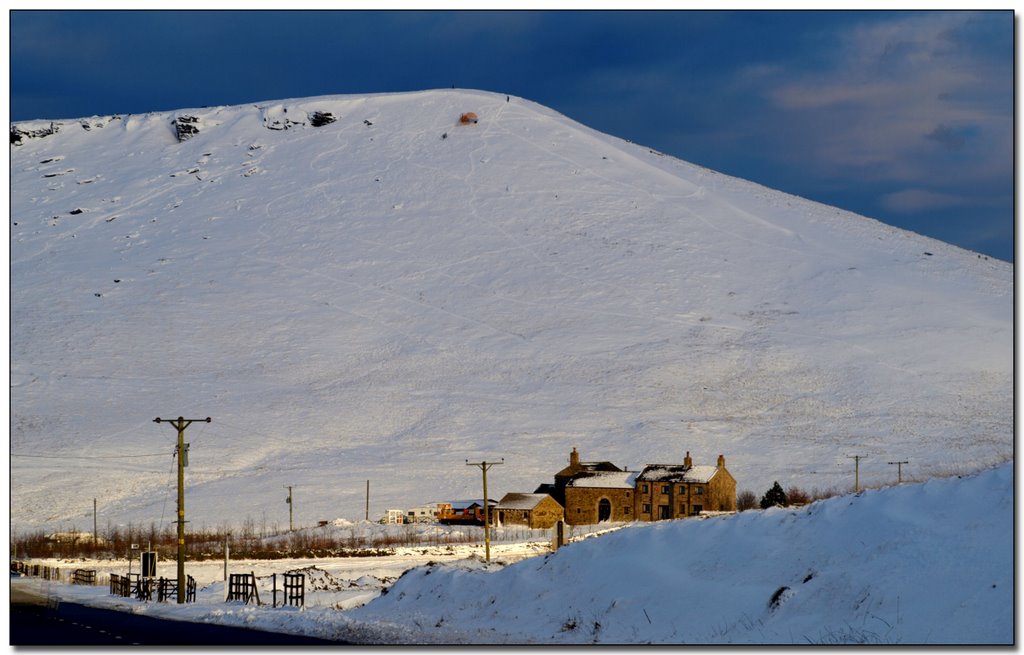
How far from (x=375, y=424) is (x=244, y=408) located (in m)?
12.6

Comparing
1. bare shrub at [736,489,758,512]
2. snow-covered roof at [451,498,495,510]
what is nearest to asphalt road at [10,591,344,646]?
snow-covered roof at [451,498,495,510]

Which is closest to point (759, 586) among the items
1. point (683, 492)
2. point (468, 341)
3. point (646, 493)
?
point (683, 492)

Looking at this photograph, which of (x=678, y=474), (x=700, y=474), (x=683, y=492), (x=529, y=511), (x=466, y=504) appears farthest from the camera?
(x=466, y=504)

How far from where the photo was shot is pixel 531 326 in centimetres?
14362

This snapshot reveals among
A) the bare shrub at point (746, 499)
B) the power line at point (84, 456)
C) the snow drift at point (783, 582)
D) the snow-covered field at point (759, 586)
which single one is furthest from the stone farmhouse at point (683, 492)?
the snow drift at point (783, 582)

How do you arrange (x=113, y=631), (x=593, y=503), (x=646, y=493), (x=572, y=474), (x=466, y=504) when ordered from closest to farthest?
(x=113, y=631) < (x=646, y=493) < (x=593, y=503) < (x=466, y=504) < (x=572, y=474)

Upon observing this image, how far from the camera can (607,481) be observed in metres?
88.5

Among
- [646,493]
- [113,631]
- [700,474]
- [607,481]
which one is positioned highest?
[700,474]

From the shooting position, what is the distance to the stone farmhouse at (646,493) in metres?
85.4

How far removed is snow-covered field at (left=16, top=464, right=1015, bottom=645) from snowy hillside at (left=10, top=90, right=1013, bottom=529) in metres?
63.4

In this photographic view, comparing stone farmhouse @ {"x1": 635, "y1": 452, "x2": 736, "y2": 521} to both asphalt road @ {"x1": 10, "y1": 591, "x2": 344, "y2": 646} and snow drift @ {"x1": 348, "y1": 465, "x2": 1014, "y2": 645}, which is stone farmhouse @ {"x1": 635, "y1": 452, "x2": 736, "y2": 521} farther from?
snow drift @ {"x1": 348, "y1": 465, "x2": 1014, "y2": 645}

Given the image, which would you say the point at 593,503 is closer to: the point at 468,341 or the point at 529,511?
the point at 529,511

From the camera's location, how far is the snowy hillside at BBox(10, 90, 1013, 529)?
10325 centimetres

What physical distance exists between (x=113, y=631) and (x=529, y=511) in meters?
59.1
